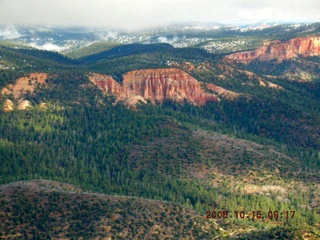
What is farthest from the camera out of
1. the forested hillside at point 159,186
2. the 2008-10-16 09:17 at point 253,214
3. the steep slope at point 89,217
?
the 2008-10-16 09:17 at point 253,214

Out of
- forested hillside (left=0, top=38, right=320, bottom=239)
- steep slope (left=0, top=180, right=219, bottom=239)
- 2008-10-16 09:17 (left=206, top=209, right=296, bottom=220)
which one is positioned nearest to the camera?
steep slope (left=0, top=180, right=219, bottom=239)

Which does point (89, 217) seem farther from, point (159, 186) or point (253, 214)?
point (159, 186)

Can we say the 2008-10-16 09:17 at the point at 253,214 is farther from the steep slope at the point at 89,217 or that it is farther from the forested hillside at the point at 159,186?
the steep slope at the point at 89,217

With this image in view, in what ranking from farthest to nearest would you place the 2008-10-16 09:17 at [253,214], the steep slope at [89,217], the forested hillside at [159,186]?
the 2008-10-16 09:17 at [253,214], the forested hillside at [159,186], the steep slope at [89,217]

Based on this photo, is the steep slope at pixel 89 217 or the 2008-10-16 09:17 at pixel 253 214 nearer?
the steep slope at pixel 89 217

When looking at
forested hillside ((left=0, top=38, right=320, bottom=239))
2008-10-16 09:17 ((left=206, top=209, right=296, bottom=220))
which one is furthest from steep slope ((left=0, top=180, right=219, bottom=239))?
2008-10-16 09:17 ((left=206, top=209, right=296, bottom=220))

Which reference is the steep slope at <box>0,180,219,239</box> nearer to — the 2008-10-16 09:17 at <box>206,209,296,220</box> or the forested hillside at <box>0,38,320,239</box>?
the forested hillside at <box>0,38,320,239</box>

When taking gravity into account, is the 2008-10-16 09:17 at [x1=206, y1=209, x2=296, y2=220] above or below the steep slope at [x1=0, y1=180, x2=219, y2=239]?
below

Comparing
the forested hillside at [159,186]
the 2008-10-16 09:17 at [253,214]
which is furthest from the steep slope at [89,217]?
the 2008-10-16 09:17 at [253,214]

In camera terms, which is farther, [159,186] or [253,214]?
[159,186]

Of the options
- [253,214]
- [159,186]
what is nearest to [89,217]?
[253,214]

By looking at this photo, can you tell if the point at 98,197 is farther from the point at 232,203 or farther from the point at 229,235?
the point at 232,203
